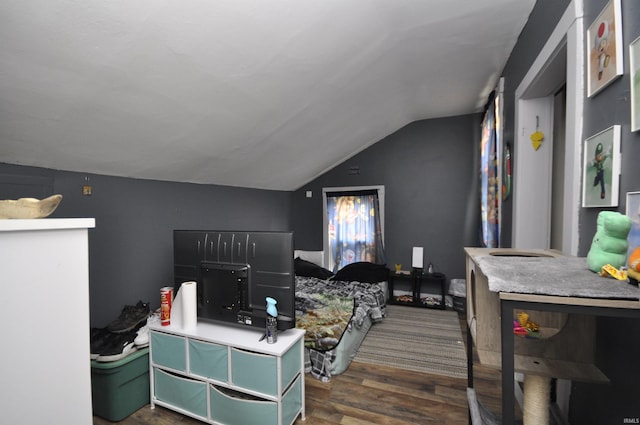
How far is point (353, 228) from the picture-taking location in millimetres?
4703

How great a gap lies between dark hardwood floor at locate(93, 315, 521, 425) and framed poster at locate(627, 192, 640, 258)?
1.63 m

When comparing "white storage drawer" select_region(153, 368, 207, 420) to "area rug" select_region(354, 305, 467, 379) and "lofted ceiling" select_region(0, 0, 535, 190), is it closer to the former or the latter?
"area rug" select_region(354, 305, 467, 379)

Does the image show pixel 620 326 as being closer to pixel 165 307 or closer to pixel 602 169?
pixel 602 169

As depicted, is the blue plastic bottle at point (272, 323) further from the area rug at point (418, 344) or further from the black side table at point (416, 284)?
the black side table at point (416, 284)

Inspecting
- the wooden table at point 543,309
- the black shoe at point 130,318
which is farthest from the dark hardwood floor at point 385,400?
the wooden table at point 543,309


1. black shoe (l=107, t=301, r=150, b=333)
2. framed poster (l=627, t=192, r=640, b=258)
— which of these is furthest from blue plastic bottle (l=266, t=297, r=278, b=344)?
framed poster (l=627, t=192, r=640, b=258)

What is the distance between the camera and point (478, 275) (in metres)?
1.05

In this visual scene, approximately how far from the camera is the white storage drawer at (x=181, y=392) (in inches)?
70.4

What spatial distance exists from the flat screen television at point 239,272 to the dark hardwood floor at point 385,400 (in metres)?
0.74

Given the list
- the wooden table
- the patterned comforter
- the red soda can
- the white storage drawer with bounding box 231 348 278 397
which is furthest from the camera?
the patterned comforter

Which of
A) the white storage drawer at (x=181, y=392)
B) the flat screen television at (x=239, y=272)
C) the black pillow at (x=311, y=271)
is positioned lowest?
the white storage drawer at (x=181, y=392)

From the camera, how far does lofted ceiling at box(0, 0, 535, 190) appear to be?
1.22 metres

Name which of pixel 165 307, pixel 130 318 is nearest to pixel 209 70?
pixel 165 307

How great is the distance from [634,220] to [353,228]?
393 centimetres
